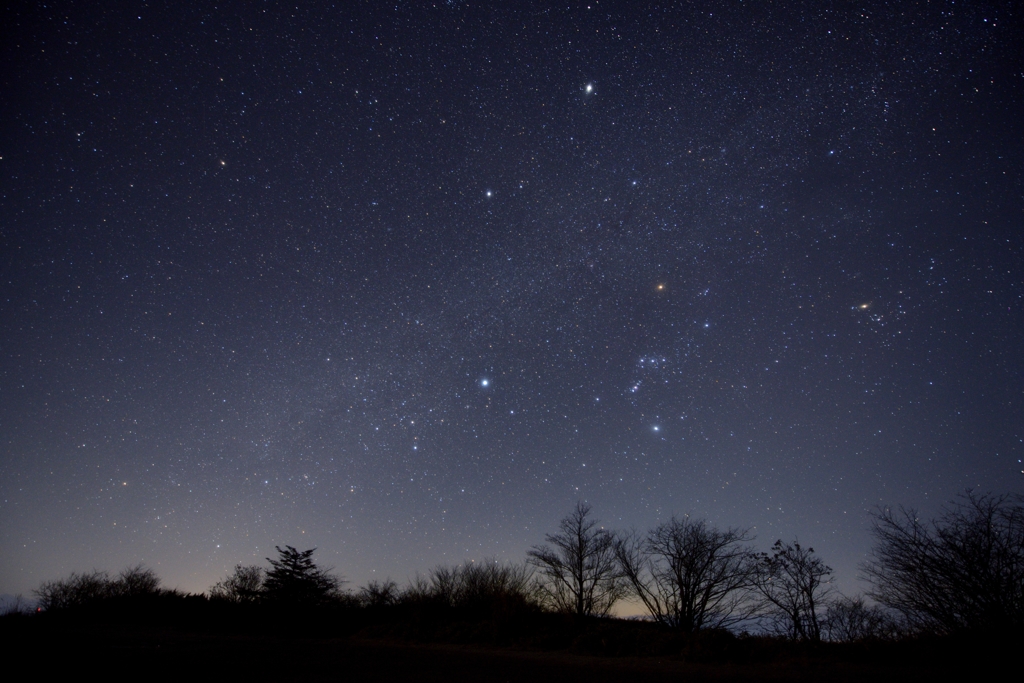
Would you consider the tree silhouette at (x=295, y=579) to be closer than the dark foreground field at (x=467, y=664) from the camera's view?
No

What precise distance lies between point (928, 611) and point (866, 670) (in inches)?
244

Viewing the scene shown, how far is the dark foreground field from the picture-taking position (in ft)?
23.9

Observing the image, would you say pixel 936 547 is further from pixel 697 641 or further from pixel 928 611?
pixel 697 641

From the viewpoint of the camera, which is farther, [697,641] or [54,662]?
[697,641]

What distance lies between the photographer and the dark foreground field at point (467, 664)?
7293mm

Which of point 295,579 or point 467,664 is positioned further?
point 295,579

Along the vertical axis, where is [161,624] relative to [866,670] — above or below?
below

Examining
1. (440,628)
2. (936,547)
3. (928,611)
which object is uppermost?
(936,547)

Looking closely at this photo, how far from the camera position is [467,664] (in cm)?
913

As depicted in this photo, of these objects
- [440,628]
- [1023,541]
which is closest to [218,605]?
[440,628]

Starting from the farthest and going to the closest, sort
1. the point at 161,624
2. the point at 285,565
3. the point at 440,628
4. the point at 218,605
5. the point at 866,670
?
1. the point at 285,565
2. the point at 218,605
3. the point at 161,624
4. the point at 440,628
5. the point at 866,670

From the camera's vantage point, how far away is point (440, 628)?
13.5m

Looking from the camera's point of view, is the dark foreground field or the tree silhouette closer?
the dark foreground field

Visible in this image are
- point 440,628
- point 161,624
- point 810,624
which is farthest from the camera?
point 810,624
